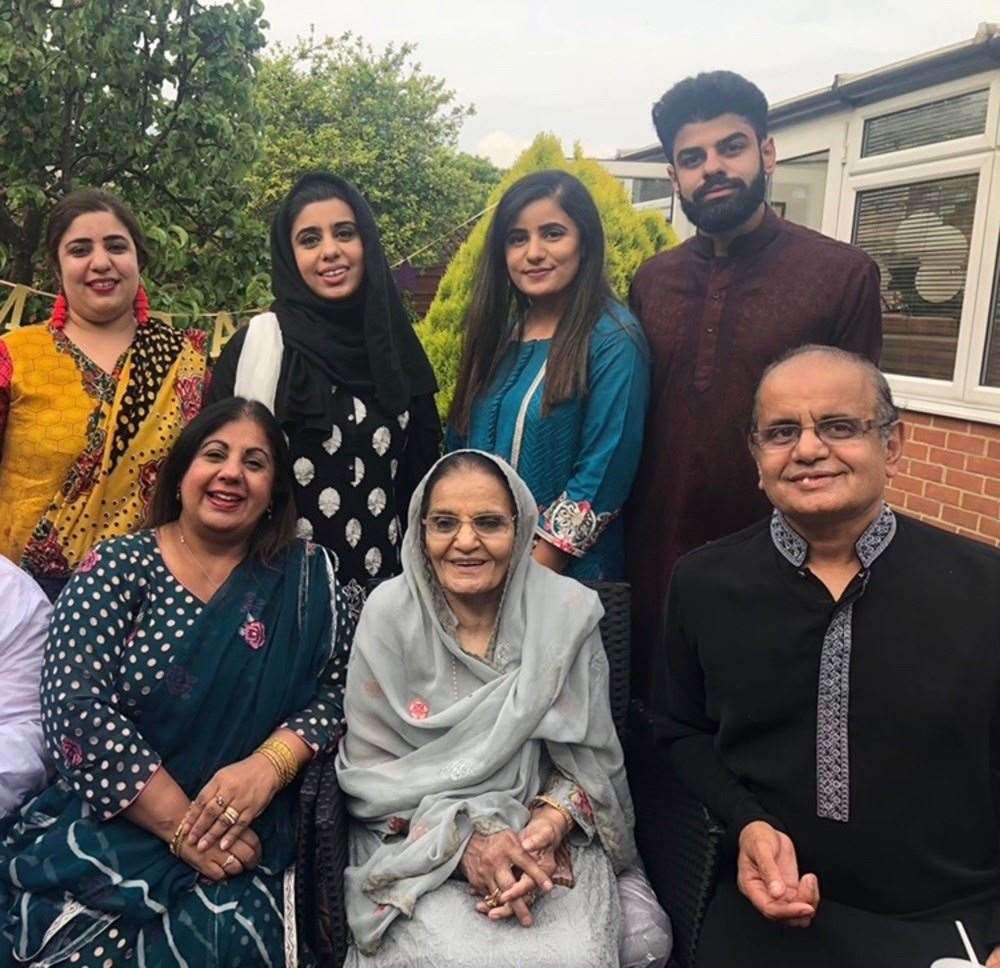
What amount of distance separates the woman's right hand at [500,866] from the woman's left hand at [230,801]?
0.49 meters

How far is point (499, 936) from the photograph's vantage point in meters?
1.95

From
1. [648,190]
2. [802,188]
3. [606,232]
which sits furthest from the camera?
[648,190]

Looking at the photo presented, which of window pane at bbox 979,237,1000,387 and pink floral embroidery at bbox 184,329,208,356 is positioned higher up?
window pane at bbox 979,237,1000,387

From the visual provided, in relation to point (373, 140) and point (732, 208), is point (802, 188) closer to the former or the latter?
point (732, 208)

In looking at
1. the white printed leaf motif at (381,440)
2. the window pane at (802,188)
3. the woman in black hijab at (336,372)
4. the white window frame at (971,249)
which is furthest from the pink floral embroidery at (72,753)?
the window pane at (802,188)

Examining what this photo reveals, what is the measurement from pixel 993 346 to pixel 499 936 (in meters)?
4.60

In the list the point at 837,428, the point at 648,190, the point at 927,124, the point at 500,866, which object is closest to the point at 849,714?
the point at 837,428

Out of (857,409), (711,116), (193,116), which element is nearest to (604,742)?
(857,409)

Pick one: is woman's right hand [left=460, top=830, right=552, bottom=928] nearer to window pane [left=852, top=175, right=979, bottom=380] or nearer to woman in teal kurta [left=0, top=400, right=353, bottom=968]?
woman in teal kurta [left=0, top=400, right=353, bottom=968]

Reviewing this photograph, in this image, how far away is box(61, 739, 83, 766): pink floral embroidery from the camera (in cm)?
212

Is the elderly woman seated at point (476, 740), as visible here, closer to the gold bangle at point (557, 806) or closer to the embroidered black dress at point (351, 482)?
the gold bangle at point (557, 806)

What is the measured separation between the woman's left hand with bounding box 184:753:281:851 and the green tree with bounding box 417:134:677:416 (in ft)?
9.99

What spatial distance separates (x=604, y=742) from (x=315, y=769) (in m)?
0.69

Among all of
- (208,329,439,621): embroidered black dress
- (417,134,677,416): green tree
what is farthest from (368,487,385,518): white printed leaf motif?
(417,134,677,416): green tree
